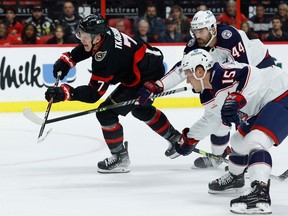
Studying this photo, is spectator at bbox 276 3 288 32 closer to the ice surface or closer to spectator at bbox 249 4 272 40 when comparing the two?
spectator at bbox 249 4 272 40

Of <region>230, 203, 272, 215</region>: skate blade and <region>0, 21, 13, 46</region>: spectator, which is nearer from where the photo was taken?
<region>230, 203, 272, 215</region>: skate blade

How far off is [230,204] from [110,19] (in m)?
4.90

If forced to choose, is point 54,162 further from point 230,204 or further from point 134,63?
point 230,204

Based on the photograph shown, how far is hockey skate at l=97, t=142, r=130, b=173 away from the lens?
5.18 metres

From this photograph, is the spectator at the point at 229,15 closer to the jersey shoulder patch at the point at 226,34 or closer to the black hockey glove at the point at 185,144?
the jersey shoulder patch at the point at 226,34

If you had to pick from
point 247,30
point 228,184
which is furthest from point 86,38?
point 247,30

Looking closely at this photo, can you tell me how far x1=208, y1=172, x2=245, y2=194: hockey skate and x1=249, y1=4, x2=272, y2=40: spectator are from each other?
4.55m

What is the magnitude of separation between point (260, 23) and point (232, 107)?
519 cm

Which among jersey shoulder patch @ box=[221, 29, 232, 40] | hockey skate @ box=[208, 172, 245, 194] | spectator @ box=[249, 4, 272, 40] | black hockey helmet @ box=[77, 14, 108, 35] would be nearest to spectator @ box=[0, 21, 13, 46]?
spectator @ box=[249, 4, 272, 40]

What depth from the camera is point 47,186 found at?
4715mm

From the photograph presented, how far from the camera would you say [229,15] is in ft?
28.8

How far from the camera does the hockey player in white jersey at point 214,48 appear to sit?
510 cm

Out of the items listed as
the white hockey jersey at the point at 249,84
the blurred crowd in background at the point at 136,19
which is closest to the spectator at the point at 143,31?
the blurred crowd in background at the point at 136,19

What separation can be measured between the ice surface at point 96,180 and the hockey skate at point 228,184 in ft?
0.20
